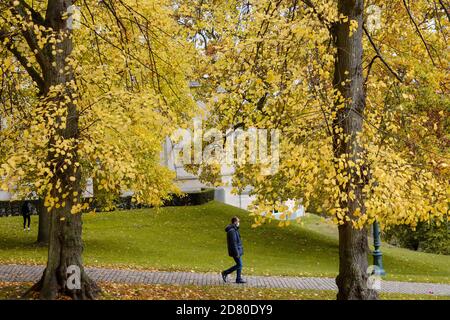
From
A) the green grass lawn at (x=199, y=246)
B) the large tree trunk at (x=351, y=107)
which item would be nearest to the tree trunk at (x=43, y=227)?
the green grass lawn at (x=199, y=246)

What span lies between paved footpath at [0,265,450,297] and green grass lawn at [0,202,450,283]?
52.7 inches

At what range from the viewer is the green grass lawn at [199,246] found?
20.7 m

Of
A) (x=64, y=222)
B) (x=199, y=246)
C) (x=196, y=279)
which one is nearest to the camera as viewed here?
(x=64, y=222)

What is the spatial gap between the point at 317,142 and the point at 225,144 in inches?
156

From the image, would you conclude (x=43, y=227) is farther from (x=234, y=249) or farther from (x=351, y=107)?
(x=351, y=107)

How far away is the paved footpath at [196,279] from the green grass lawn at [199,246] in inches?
52.7

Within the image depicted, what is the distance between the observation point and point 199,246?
2594 centimetres

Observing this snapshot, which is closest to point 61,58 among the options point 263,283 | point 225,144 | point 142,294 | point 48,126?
point 48,126

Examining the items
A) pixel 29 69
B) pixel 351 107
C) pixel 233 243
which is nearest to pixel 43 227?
pixel 233 243

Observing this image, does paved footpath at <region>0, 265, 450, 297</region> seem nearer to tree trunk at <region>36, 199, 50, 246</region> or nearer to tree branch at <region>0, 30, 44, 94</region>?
tree branch at <region>0, 30, 44, 94</region>

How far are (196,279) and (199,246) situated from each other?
10.6 m

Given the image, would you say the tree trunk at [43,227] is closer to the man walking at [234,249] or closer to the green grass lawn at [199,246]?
the green grass lawn at [199,246]
